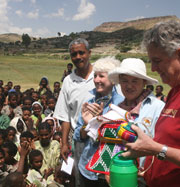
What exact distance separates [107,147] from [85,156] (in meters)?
0.78

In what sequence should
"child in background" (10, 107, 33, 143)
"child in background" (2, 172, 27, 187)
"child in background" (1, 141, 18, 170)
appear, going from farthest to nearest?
"child in background" (10, 107, 33, 143) < "child in background" (1, 141, 18, 170) < "child in background" (2, 172, 27, 187)

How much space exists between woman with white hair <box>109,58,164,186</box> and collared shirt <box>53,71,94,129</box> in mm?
1020

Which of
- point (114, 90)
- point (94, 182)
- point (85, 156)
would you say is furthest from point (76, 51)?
point (94, 182)

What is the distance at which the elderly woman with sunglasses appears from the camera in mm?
1319

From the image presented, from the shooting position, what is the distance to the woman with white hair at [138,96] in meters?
1.85

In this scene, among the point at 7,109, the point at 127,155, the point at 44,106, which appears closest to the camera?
the point at 127,155

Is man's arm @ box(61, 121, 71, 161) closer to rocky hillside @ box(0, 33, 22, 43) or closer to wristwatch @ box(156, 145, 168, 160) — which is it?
wristwatch @ box(156, 145, 168, 160)

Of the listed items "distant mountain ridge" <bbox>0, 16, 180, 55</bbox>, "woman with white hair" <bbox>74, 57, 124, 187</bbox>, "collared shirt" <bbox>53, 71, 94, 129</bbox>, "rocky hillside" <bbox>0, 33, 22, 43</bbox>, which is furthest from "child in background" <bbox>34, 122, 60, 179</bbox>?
"rocky hillside" <bbox>0, 33, 22, 43</bbox>

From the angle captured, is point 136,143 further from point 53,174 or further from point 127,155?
point 53,174

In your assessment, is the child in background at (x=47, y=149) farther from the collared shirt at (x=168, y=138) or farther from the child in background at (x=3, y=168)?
the collared shirt at (x=168, y=138)

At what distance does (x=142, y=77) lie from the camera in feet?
6.39

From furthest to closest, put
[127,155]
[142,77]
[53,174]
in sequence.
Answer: [53,174]
[142,77]
[127,155]

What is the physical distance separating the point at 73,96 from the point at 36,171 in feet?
4.62

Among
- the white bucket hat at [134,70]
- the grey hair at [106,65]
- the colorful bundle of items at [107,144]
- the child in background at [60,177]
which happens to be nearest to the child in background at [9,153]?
the child in background at [60,177]
